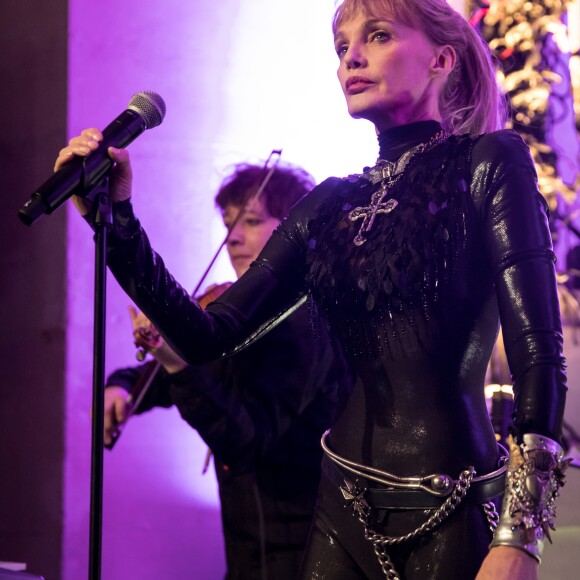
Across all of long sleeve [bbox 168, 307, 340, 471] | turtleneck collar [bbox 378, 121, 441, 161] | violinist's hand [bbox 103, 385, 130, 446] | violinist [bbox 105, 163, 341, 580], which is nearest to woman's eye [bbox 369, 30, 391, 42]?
turtleneck collar [bbox 378, 121, 441, 161]

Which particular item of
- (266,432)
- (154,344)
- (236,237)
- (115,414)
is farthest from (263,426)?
(236,237)

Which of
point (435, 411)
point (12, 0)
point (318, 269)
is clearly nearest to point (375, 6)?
point (318, 269)

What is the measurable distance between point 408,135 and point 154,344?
98 cm

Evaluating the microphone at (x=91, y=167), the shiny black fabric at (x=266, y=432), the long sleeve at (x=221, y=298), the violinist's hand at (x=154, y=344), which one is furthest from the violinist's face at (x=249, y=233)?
the microphone at (x=91, y=167)

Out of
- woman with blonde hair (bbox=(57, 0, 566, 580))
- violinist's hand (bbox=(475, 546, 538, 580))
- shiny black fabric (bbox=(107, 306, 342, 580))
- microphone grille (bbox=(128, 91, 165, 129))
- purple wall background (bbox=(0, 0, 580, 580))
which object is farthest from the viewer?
purple wall background (bbox=(0, 0, 580, 580))

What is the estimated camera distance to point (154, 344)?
2193 millimetres

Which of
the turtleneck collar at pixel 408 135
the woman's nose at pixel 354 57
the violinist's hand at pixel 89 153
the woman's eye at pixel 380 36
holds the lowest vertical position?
the violinist's hand at pixel 89 153

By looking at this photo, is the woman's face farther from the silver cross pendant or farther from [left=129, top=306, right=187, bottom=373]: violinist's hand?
[left=129, top=306, right=187, bottom=373]: violinist's hand

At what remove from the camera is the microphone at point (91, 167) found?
3.58 ft

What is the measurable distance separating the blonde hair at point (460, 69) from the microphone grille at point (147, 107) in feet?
1.18

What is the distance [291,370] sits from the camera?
2295 mm

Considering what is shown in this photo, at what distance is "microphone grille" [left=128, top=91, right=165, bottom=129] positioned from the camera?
1271 mm

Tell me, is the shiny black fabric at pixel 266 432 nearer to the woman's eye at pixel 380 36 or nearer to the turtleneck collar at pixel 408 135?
the turtleneck collar at pixel 408 135

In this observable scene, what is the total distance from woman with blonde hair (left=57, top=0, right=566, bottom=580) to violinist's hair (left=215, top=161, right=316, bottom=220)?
3.40ft
